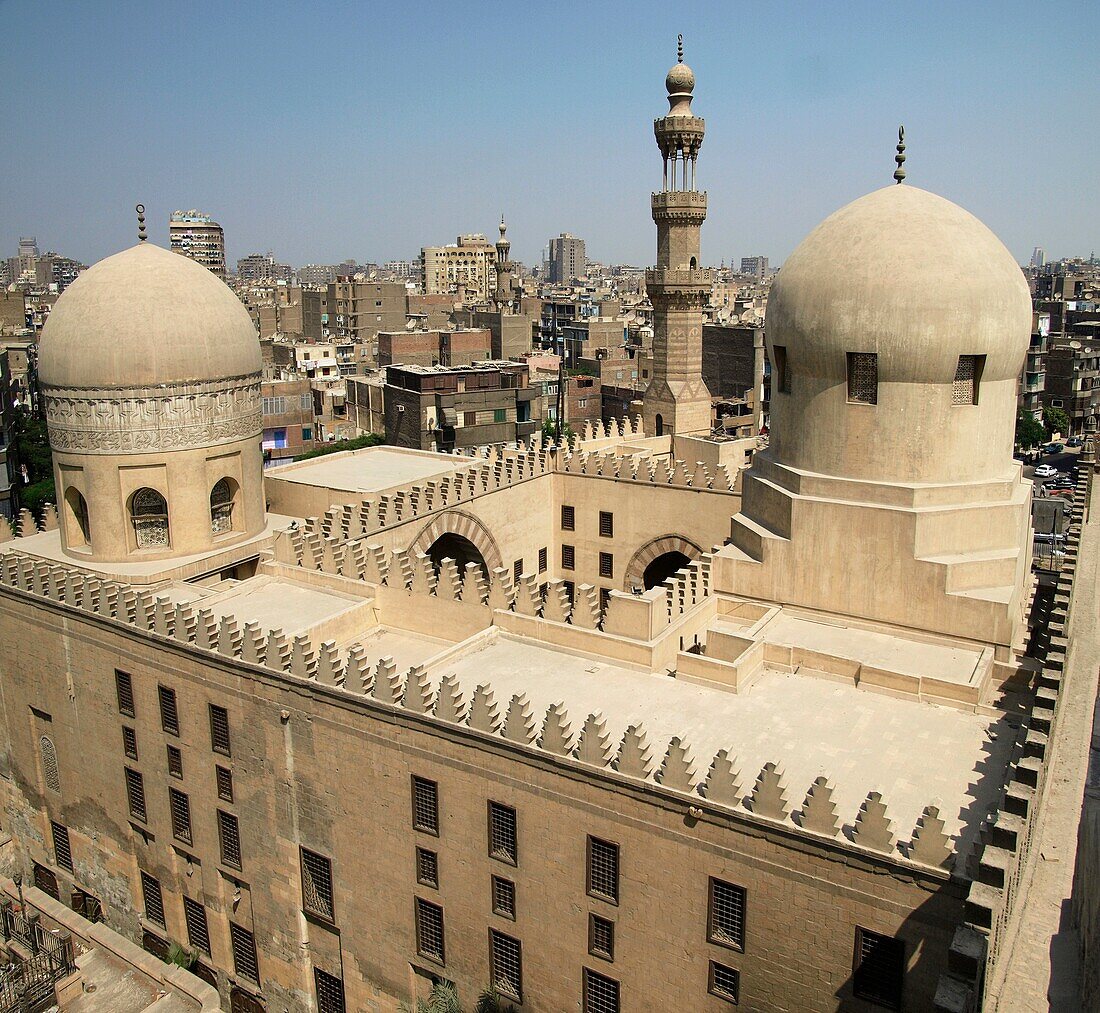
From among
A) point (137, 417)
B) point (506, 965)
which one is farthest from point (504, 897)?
point (137, 417)

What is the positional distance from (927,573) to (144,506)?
17958 millimetres

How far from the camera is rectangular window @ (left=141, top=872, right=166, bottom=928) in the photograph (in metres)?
22.7

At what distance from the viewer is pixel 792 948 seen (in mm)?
13828

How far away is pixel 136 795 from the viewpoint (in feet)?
73.4

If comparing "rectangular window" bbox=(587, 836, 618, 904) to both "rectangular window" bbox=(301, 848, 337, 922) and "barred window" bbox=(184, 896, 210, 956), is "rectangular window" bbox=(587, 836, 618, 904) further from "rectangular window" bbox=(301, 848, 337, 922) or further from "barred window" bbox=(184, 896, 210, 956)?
"barred window" bbox=(184, 896, 210, 956)

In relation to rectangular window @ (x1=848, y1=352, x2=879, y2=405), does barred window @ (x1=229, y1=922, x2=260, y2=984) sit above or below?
below

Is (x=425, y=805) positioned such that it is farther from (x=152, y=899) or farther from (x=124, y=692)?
(x=152, y=899)

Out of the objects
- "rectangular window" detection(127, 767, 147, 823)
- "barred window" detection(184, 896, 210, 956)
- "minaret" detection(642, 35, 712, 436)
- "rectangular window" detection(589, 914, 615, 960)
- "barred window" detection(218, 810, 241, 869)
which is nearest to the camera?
"rectangular window" detection(589, 914, 615, 960)

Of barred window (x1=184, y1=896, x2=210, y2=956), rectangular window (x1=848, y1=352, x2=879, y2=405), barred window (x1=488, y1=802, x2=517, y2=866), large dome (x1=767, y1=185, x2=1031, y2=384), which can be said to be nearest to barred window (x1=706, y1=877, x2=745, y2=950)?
barred window (x1=488, y1=802, x2=517, y2=866)

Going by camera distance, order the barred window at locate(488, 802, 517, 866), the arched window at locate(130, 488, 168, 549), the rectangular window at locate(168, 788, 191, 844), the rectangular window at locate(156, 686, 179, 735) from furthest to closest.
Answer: the arched window at locate(130, 488, 168, 549), the rectangular window at locate(168, 788, 191, 844), the rectangular window at locate(156, 686, 179, 735), the barred window at locate(488, 802, 517, 866)

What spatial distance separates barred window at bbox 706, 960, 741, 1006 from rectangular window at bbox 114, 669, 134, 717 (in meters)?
14.0

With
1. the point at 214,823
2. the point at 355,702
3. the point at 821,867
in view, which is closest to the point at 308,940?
the point at 214,823

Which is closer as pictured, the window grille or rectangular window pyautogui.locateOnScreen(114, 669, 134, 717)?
rectangular window pyautogui.locateOnScreen(114, 669, 134, 717)

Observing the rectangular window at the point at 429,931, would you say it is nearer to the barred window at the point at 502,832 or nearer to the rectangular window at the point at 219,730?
the barred window at the point at 502,832
